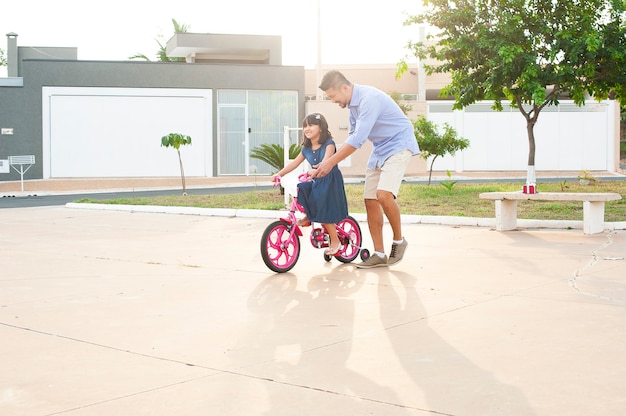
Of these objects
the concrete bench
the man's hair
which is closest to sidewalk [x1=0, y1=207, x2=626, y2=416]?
the concrete bench

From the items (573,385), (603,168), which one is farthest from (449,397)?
(603,168)

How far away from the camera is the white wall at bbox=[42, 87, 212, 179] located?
3086 cm

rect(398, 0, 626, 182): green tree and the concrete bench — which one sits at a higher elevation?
rect(398, 0, 626, 182): green tree

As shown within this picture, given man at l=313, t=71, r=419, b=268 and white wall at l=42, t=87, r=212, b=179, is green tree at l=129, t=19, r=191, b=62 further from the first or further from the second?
man at l=313, t=71, r=419, b=268

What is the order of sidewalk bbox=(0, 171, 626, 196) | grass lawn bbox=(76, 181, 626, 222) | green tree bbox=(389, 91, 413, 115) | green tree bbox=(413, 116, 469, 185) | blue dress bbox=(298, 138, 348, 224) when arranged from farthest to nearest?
1. green tree bbox=(389, 91, 413, 115)
2. sidewalk bbox=(0, 171, 626, 196)
3. green tree bbox=(413, 116, 469, 185)
4. grass lawn bbox=(76, 181, 626, 222)
5. blue dress bbox=(298, 138, 348, 224)

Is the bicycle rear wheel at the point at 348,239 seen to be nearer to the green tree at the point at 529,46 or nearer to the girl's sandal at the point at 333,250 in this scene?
the girl's sandal at the point at 333,250

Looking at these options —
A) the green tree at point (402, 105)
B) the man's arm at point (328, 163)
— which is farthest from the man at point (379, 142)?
the green tree at point (402, 105)

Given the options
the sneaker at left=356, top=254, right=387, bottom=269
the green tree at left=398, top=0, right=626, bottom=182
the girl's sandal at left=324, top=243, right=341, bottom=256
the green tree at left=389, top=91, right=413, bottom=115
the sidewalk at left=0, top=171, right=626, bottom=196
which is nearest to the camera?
the sneaker at left=356, top=254, right=387, bottom=269

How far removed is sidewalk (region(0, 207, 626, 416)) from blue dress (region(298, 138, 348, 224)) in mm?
523

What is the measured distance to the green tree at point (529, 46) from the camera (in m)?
17.2

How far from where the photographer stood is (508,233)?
11.7 m

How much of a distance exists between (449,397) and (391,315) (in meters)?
2.02

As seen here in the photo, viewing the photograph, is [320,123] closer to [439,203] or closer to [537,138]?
[439,203]

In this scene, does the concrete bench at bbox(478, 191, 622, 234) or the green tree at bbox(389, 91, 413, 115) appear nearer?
the concrete bench at bbox(478, 191, 622, 234)
